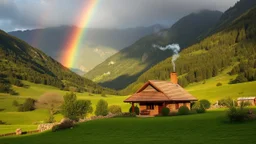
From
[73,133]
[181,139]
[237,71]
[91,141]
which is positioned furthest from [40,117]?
[237,71]

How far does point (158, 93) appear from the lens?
60469 mm

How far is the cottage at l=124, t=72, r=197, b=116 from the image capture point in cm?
5947

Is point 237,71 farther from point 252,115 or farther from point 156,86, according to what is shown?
point 252,115

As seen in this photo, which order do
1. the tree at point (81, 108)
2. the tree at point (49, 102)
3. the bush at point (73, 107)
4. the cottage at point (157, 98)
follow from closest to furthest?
1. the cottage at point (157, 98)
2. the bush at point (73, 107)
3. the tree at point (81, 108)
4. the tree at point (49, 102)

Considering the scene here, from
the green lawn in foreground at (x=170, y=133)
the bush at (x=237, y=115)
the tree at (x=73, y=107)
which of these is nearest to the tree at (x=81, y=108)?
the tree at (x=73, y=107)

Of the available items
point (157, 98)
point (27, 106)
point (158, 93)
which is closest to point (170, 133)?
point (157, 98)

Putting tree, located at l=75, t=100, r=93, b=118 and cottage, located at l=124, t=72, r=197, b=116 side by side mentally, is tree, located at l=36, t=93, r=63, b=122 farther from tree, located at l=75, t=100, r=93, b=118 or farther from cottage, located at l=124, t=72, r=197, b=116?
cottage, located at l=124, t=72, r=197, b=116

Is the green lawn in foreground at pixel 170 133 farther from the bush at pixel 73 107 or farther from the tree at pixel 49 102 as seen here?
the tree at pixel 49 102

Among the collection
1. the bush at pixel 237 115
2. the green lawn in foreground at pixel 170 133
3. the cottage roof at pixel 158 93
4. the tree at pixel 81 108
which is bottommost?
the green lawn in foreground at pixel 170 133

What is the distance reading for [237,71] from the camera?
170625 millimetres

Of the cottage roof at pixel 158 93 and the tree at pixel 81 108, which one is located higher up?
the cottage roof at pixel 158 93

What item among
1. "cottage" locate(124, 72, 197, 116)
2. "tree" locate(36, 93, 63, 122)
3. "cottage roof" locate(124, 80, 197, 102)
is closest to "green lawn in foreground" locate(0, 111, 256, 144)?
"cottage" locate(124, 72, 197, 116)

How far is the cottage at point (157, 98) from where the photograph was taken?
59469 millimetres

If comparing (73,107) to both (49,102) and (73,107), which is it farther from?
(49,102)
